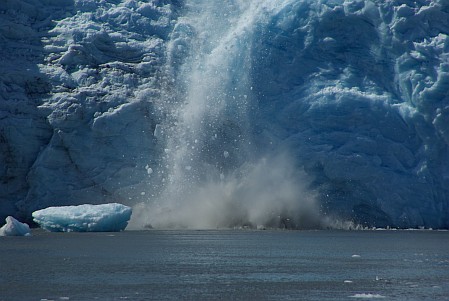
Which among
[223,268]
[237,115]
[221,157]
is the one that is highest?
[237,115]

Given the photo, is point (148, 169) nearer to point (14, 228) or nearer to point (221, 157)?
point (221, 157)

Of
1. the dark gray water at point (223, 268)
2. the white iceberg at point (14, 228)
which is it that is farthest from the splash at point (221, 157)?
the white iceberg at point (14, 228)

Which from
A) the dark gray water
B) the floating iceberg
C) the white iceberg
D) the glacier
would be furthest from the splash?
the white iceberg

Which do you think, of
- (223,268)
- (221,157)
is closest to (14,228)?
(221,157)

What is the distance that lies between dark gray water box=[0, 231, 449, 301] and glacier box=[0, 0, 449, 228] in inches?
165

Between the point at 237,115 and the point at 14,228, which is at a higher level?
the point at 237,115

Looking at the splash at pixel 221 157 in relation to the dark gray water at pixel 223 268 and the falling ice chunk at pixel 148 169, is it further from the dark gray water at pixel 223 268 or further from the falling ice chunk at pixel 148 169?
the dark gray water at pixel 223 268

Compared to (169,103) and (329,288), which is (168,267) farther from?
(169,103)

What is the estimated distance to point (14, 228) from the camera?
972 inches

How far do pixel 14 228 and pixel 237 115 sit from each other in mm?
8428

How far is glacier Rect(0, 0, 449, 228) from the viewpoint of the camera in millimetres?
27938

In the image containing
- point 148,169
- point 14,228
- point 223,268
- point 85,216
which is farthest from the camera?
point 148,169

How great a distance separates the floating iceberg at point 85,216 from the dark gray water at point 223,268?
1563mm

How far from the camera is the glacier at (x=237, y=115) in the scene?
1100 inches
